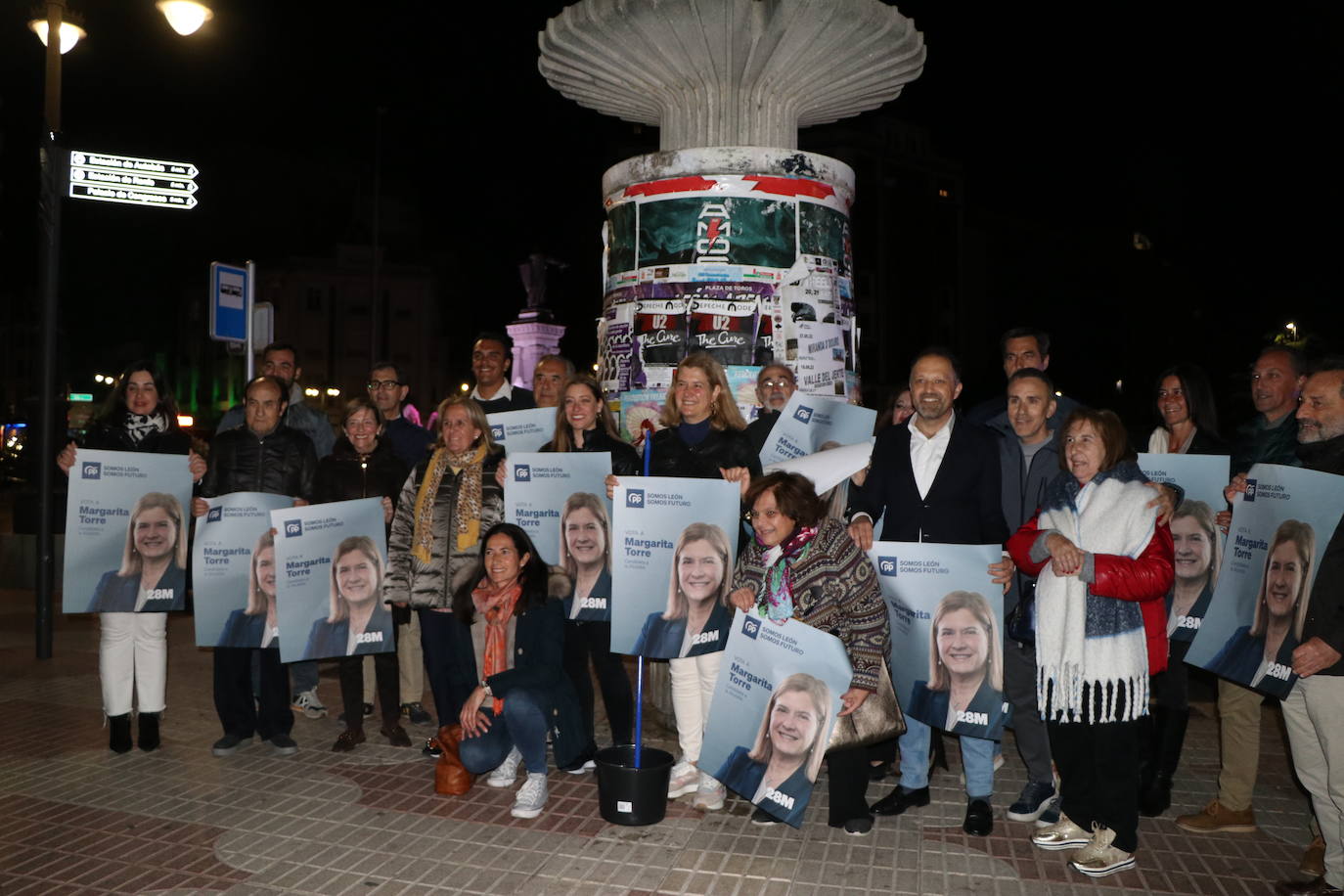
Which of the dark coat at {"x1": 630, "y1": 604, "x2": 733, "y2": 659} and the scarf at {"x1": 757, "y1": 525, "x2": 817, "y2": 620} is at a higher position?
the scarf at {"x1": 757, "y1": 525, "x2": 817, "y2": 620}

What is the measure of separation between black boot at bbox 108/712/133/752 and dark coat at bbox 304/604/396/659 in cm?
137

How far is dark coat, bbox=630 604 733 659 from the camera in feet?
18.0

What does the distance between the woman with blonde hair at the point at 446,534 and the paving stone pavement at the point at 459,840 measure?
2.26 feet

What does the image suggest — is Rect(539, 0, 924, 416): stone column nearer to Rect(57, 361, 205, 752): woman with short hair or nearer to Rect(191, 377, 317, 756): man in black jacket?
Rect(191, 377, 317, 756): man in black jacket

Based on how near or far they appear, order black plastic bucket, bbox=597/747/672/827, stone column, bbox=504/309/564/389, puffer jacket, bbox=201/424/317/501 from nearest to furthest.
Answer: black plastic bucket, bbox=597/747/672/827, puffer jacket, bbox=201/424/317/501, stone column, bbox=504/309/564/389

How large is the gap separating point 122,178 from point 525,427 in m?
5.15

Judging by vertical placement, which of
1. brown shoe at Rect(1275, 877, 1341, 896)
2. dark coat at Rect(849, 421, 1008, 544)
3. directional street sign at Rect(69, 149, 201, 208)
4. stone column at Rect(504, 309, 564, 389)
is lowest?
brown shoe at Rect(1275, 877, 1341, 896)

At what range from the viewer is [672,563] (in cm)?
551

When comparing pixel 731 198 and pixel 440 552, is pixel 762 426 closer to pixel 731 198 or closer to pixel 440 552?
pixel 731 198

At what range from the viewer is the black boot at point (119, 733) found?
6.48 metres

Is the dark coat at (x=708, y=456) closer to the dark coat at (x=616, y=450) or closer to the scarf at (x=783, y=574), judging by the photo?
the dark coat at (x=616, y=450)

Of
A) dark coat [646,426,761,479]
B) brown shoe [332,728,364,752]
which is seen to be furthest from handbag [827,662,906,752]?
brown shoe [332,728,364,752]

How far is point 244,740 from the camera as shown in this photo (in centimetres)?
666

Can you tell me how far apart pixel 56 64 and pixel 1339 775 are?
11.4 meters
